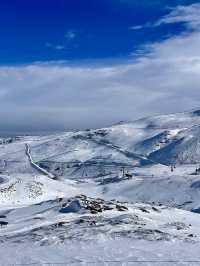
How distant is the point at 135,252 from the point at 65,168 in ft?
504

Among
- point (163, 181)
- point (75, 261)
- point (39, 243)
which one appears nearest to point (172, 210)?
point (39, 243)

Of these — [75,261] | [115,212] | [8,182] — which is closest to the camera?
[75,261]

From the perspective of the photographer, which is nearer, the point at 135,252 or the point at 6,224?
the point at 135,252

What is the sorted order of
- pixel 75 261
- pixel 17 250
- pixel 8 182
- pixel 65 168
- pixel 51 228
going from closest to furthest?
pixel 75 261, pixel 17 250, pixel 51 228, pixel 8 182, pixel 65 168

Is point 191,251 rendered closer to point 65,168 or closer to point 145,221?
point 145,221

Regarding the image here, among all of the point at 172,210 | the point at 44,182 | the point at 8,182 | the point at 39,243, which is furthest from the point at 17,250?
the point at 44,182

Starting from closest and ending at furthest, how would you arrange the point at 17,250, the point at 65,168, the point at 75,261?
1. the point at 75,261
2. the point at 17,250
3. the point at 65,168

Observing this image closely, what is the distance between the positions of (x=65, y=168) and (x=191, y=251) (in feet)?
506

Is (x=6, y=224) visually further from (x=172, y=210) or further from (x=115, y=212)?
(x=172, y=210)

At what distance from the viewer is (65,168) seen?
183m

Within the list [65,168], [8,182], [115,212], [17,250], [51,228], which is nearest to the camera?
[17,250]

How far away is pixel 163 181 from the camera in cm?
9531

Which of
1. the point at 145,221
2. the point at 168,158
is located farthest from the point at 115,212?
the point at 168,158

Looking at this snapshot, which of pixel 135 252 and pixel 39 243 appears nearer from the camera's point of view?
pixel 135 252
